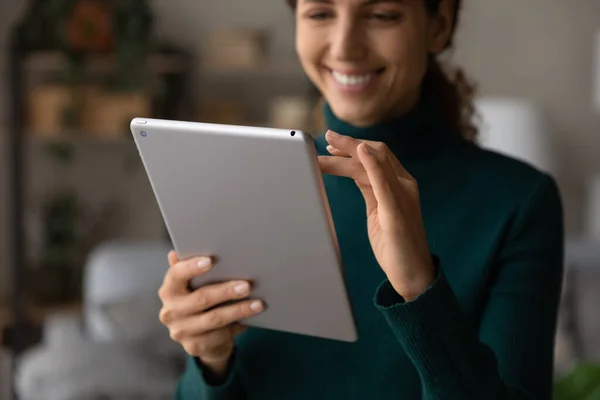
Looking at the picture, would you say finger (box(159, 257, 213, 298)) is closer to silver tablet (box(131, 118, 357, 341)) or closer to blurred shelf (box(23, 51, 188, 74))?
silver tablet (box(131, 118, 357, 341))

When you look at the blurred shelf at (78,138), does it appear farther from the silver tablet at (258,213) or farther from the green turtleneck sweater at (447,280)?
the silver tablet at (258,213)

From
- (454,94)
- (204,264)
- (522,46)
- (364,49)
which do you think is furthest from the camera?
(522,46)

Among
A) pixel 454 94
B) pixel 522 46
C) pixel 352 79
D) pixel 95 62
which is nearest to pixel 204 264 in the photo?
pixel 352 79

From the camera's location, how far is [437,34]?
1112 mm

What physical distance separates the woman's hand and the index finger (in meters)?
0.18

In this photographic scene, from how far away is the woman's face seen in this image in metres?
1.01

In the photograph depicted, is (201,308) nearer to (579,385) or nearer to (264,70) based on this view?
(579,385)

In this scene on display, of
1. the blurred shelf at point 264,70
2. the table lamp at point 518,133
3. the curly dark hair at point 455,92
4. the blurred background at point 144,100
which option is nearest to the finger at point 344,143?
the curly dark hair at point 455,92

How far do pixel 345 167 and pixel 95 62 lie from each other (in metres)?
3.12

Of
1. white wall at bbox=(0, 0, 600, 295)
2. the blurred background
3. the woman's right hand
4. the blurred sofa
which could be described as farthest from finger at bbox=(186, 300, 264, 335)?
white wall at bbox=(0, 0, 600, 295)

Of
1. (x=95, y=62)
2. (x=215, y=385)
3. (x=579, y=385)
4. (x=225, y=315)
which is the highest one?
(x=225, y=315)

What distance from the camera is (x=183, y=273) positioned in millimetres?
924

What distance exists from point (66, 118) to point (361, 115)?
277 cm

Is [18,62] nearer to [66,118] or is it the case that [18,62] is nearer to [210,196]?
[66,118]
